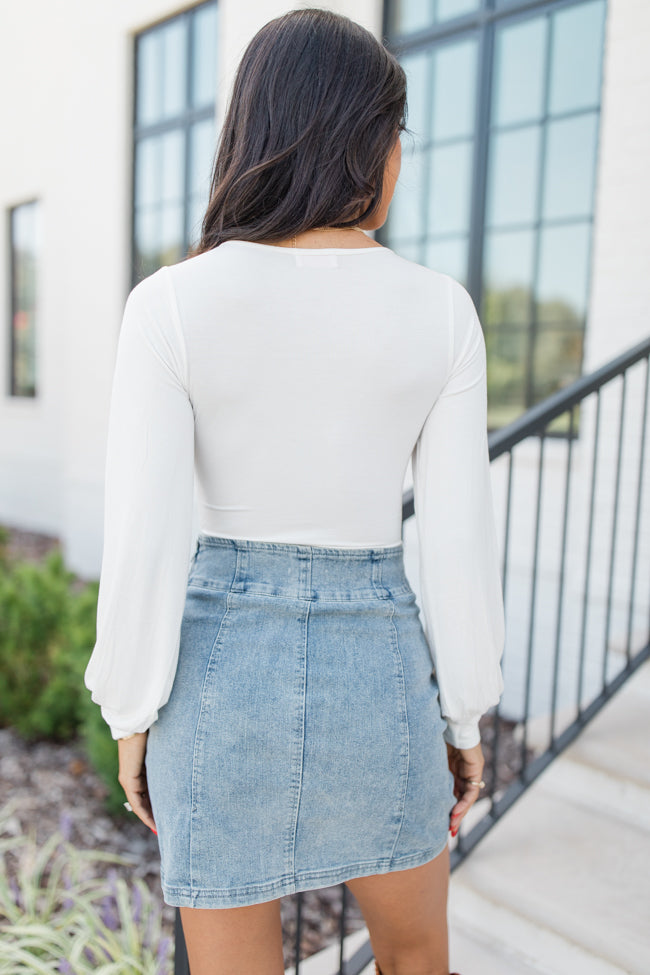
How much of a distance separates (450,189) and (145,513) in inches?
156

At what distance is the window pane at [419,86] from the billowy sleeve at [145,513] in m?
3.88

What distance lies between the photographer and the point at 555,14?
3.75m

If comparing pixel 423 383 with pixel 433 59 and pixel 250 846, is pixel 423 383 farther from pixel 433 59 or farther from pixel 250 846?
pixel 433 59

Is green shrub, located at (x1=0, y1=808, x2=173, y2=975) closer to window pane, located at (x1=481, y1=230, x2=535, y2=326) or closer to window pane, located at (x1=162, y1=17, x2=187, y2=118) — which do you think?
window pane, located at (x1=481, y1=230, x2=535, y2=326)

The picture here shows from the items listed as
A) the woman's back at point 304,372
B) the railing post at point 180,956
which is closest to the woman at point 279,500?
the woman's back at point 304,372

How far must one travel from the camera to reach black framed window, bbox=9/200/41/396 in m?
9.34

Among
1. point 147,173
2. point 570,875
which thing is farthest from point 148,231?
point 570,875

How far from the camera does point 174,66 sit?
20.5 ft

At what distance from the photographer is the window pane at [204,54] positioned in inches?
231

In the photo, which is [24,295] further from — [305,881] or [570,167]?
[305,881]

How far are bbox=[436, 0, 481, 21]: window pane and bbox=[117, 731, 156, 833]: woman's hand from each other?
4236 mm

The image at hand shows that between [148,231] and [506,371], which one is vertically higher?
[148,231]

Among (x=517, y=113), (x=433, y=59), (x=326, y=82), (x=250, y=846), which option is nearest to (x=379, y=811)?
(x=250, y=846)

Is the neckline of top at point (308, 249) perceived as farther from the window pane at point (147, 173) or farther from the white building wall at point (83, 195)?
the window pane at point (147, 173)
